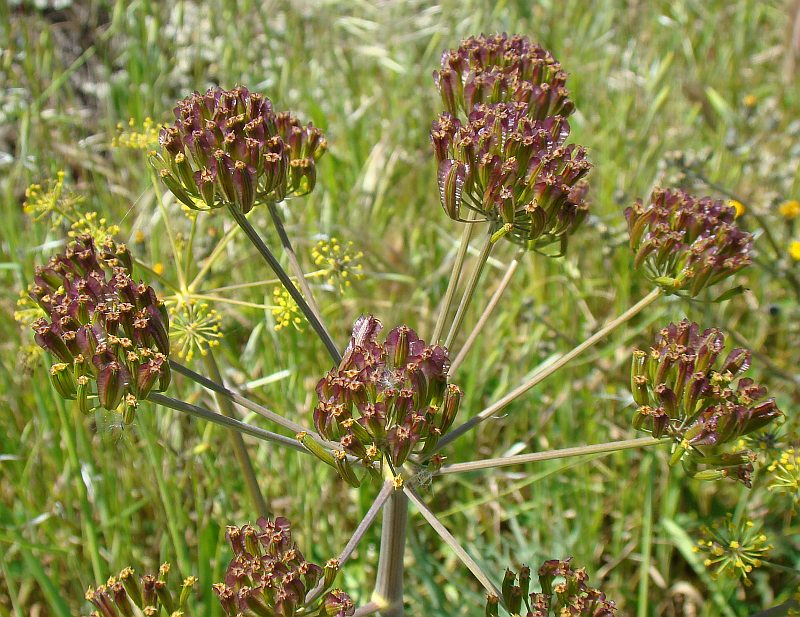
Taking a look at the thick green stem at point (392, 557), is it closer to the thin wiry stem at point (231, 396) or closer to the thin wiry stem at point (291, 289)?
the thin wiry stem at point (231, 396)

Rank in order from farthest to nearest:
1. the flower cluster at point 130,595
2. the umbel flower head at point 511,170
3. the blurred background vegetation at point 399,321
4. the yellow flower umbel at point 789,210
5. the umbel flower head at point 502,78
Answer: the yellow flower umbel at point 789,210
the blurred background vegetation at point 399,321
the umbel flower head at point 502,78
the umbel flower head at point 511,170
the flower cluster at point 130,595

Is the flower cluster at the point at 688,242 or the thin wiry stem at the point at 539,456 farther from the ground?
the flower cluster at the point at 688,242

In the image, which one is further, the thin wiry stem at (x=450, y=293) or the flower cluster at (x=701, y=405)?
the thin wiry stem at (x=450, y=293)

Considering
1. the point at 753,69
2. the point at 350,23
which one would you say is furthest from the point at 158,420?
the point at 753,69

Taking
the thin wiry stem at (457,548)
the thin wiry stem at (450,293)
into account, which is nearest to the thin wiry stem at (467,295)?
the thin wiry stem at (450,293)

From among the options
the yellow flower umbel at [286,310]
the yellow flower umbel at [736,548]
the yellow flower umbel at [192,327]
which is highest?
the yellow flower umbel at [286,310]

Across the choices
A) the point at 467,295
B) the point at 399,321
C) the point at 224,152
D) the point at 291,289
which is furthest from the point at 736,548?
the point at 399,321

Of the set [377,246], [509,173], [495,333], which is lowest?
[495,333]

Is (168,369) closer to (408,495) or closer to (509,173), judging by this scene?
(408,495)

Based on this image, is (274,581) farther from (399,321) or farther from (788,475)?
(399,321)
